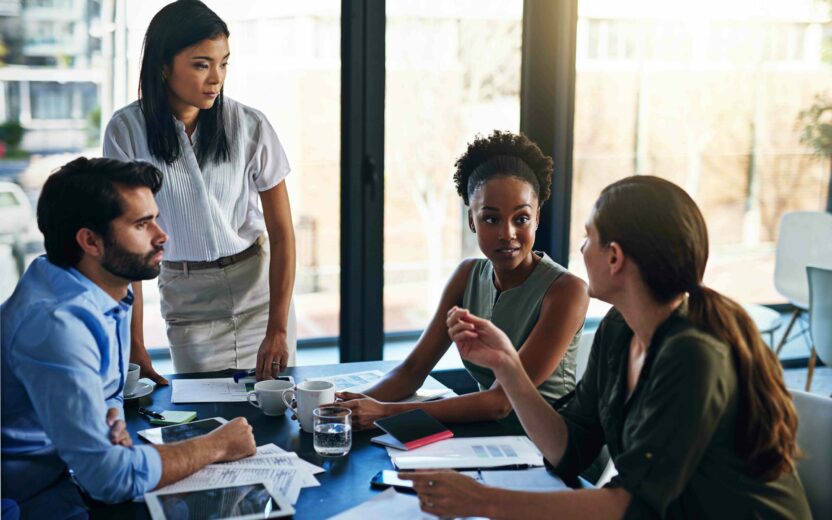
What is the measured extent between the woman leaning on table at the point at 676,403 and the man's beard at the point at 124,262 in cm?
70

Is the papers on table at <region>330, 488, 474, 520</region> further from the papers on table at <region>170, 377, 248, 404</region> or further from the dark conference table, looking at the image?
the papers on table at <region>170, 377, 248, 404</region>

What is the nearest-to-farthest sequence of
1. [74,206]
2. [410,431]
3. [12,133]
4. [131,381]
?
[74,206] < [410,431] < [131,381] < [12,133]

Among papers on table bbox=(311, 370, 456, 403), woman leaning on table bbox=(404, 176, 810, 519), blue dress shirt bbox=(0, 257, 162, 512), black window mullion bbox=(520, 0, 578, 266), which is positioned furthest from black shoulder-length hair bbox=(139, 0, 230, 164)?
black window mullion bbox=(520, 0, 578, 266)

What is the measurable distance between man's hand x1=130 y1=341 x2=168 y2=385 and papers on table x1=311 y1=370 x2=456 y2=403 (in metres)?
0.38

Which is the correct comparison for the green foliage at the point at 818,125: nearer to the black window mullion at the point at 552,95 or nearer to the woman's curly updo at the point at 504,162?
the black window mullion at the point at 552,95

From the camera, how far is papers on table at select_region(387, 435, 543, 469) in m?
1.68

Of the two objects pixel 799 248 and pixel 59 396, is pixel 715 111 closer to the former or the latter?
pixel 799 248

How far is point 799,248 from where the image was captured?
4.44m

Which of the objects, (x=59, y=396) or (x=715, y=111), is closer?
(x=59, y=396)

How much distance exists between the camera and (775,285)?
446 cm

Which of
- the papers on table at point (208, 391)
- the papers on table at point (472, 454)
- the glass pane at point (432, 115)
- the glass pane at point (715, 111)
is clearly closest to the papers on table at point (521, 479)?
the papers on table at point (472, 454)

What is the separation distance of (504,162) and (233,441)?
1.06 m

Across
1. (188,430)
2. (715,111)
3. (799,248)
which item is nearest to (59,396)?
(188,430)

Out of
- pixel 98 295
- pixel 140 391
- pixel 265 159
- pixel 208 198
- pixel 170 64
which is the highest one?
pixel 170 64
